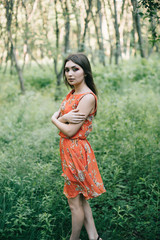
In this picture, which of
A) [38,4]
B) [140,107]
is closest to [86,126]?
[140,107]

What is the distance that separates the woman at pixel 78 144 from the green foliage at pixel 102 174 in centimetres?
36

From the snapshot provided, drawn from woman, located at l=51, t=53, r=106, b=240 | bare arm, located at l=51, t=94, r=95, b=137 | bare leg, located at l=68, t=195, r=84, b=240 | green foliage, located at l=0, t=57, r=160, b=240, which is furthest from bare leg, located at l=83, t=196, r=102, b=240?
bare arm, located at l=51, t=94, r=95, b=137

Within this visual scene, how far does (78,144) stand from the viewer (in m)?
2.18

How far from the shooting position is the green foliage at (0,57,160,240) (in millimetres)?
2520

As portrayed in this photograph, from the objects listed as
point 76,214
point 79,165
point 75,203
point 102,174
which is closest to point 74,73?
point 79,165

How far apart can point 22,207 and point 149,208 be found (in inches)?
59.3

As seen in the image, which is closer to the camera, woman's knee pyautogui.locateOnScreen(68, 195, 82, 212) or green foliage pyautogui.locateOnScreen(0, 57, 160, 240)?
woman's knee pyautogui.locateOnScreen(68, 195, 82, 212)

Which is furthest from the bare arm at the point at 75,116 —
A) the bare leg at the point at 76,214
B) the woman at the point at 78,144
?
the bare leg at the point at 76,214

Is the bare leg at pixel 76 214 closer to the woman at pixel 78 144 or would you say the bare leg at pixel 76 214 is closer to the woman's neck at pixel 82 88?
the woman at pixel 78 144

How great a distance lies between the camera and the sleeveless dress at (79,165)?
215 cm

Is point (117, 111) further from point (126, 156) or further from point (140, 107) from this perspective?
point (126, 156)

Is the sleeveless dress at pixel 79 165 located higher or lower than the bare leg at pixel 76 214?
higher

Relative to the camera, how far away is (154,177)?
322 centimetres

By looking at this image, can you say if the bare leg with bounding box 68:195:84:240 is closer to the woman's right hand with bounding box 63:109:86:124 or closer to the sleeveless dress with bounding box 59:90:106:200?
the sleeveless dress with bounding box 59:90:106:200
